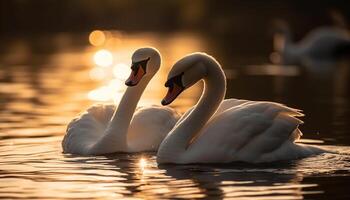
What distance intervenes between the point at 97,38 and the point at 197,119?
42.2 metres

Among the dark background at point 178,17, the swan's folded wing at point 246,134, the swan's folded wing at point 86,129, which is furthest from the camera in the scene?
the dark background at point 178,17

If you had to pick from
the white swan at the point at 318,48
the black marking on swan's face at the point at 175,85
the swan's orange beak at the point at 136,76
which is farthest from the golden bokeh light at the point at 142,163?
the white swan at the point at 318,48

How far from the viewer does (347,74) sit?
2945cm

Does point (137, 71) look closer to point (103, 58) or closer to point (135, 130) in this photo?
point (135, 130)

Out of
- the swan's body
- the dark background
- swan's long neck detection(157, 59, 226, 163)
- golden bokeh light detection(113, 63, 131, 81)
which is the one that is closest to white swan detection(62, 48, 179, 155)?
swan's long neck detection(157, 59, 226, 163)

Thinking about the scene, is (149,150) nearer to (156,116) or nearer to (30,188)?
(156,116)

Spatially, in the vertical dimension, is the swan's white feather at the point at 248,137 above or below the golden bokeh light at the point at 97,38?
below

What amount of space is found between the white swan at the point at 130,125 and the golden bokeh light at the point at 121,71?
15264 millimetres

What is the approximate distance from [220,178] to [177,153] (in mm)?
1168

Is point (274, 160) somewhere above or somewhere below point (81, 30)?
below

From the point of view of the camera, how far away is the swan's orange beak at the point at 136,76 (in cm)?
1391

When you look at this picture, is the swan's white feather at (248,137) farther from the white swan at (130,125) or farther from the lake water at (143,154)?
the white swan at (130,125)

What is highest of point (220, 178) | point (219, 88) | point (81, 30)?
point (81, 30)

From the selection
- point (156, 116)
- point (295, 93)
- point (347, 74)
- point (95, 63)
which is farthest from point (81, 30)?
point (156, 116)
